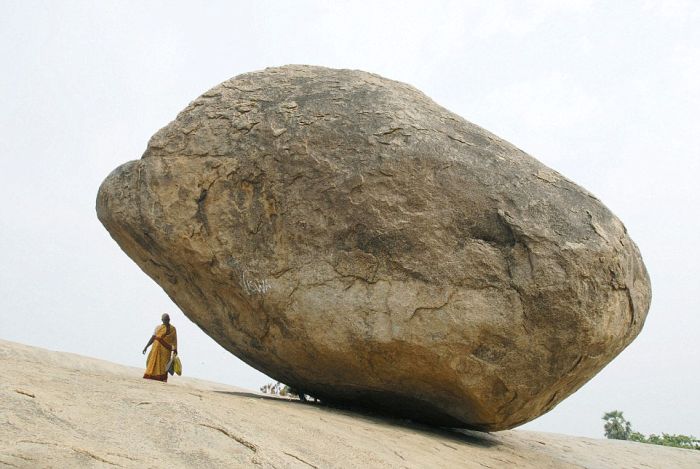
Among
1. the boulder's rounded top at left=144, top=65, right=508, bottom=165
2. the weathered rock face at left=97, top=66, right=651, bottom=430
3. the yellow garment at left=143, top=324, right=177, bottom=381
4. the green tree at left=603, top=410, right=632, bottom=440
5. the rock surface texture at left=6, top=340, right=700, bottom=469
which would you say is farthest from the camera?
the green tree at left=603, top=410, right=632, bottom=440

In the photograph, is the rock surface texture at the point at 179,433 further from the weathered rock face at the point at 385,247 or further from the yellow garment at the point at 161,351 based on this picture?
the yellow garment at the point at 161,351

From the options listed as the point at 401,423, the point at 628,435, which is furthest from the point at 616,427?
the point at 401,423

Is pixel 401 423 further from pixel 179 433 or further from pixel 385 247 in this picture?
pixel 179 433

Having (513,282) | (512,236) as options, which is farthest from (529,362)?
(512,236)

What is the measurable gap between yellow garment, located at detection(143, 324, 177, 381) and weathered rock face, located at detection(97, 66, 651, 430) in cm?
80

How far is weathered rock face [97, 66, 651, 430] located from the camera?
6.93m

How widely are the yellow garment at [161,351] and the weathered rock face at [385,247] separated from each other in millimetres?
797

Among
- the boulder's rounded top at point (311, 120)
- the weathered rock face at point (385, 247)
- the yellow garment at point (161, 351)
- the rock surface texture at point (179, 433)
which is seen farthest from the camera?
the yellow garment at point (161, 351)

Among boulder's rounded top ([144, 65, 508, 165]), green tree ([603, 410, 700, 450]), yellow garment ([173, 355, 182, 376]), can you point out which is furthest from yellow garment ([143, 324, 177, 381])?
green tree ([603, 410, 700, 450])

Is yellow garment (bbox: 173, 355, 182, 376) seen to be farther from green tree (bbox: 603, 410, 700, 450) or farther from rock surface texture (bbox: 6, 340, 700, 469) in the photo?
green tree (bbox: 603, 410, 700, 450)

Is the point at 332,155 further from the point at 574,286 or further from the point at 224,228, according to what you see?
the point at 574,286

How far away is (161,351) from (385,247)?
321 cm

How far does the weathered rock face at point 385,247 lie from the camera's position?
22.7 ft

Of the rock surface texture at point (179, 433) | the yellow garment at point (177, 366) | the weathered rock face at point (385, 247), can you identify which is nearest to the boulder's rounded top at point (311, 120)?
the weathered rock face at point (385, 247)
